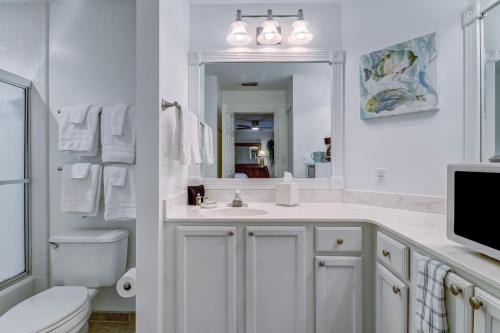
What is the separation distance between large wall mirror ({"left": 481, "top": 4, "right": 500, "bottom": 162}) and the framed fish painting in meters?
0.22

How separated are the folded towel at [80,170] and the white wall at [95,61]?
19 centimetres

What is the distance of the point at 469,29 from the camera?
1.42m

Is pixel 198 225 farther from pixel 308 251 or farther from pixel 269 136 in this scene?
pixel 269 136

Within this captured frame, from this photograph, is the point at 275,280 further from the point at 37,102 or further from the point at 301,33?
the point at 37,102

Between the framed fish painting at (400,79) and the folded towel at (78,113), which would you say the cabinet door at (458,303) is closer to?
the framed fish painting at (400,79)

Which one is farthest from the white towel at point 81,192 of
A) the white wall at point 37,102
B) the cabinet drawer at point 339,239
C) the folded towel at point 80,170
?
the cabinet drawer at point 339,239

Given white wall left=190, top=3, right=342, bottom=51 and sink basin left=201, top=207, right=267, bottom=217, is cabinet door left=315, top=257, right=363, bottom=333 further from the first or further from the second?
white wall left=190, top=3, right=342, bottom=51

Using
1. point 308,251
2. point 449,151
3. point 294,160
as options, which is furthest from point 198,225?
point 449,151

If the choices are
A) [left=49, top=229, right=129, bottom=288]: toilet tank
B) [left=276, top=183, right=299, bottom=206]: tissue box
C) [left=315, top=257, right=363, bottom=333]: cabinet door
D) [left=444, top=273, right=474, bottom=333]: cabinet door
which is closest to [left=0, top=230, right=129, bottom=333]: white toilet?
[left=49, top=229, right=129, bottom=288]: toilet tank

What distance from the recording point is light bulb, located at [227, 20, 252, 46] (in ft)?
6.29

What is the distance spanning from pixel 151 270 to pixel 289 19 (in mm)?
2000

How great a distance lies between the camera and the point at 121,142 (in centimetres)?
176

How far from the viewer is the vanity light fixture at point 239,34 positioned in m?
1.92

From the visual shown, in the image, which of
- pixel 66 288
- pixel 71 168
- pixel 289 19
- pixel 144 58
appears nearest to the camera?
pixel 144 58
